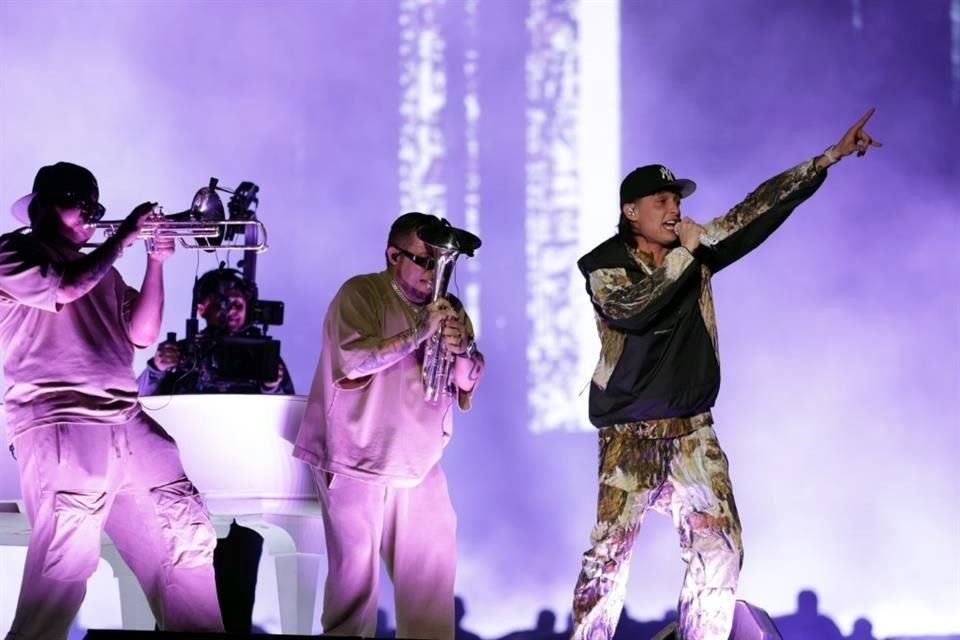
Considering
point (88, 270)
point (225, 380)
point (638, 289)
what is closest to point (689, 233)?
point (638, 289)

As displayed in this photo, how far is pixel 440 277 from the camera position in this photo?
4043mm

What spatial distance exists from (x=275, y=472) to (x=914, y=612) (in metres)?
3.08

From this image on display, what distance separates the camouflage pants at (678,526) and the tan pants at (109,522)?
44.1 inches

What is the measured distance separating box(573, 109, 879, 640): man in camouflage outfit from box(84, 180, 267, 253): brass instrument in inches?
44.7

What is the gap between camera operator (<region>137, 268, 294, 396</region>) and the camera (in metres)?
5.10

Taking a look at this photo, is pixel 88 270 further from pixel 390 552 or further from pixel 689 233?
pixel 689 233

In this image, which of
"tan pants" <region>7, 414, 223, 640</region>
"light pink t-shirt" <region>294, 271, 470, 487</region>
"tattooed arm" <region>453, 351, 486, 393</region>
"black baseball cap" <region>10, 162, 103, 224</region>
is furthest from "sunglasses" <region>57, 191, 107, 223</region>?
"tattooed arm" <region>453, 351, 486, 393</region>

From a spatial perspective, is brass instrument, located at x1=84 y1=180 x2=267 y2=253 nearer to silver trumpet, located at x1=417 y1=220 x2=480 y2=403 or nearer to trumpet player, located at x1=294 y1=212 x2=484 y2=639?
trumpet player, located at x1=294 y1=212 x2=484 y2=639

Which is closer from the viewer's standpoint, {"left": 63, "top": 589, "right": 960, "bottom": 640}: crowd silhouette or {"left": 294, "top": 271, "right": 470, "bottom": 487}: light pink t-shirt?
{"left": 294, "top": 271, "right": 470, "bottom": 487}: light pink t-shirt

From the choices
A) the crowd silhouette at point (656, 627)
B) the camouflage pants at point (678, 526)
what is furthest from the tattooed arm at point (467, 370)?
the crowd silhouette at point (656, 627)

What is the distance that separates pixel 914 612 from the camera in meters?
5.89

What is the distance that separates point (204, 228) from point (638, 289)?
140 cm

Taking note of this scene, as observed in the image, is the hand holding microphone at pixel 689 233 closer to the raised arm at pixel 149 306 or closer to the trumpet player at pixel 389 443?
the trumpet player at pixel 389 443

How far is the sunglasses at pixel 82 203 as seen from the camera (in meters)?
3.79
